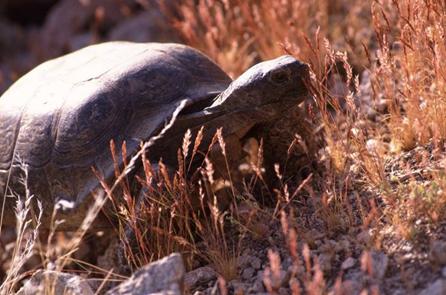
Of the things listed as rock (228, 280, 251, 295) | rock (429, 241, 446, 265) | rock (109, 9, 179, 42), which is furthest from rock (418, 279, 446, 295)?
rock (109, 9, 179, 42)

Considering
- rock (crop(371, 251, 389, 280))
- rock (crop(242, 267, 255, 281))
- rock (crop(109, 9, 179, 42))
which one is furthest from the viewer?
rock (crop(109, 9, 179, 42))

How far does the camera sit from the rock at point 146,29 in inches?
272

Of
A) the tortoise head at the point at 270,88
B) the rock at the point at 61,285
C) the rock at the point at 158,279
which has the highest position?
the tortoise head at the point at 270,88

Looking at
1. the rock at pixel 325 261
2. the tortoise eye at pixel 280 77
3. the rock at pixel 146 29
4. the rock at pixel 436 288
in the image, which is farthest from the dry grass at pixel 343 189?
the rock at pixel 146 29

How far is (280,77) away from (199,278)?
3.64ft

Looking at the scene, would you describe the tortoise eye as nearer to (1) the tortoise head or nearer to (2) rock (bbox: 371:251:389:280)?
(1) the tortoise head

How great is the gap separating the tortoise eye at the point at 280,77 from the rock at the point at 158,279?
113 centimetres

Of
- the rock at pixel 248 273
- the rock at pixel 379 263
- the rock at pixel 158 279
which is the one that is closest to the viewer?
the rock at pixel 158 279

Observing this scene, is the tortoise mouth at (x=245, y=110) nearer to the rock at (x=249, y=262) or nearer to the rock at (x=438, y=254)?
the rock at (x=249, y=262)

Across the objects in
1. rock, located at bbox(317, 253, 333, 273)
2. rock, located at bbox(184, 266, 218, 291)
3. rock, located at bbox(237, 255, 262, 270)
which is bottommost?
rock, located at bbox(184, 266, 218, 291)

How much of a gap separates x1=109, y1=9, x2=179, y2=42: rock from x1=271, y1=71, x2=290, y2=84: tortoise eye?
352 cm

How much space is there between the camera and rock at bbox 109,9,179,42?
6.91 meters

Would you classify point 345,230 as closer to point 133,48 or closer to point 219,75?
point 219,75

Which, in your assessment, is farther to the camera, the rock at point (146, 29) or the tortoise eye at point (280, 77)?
the rock at point (146, 29)
